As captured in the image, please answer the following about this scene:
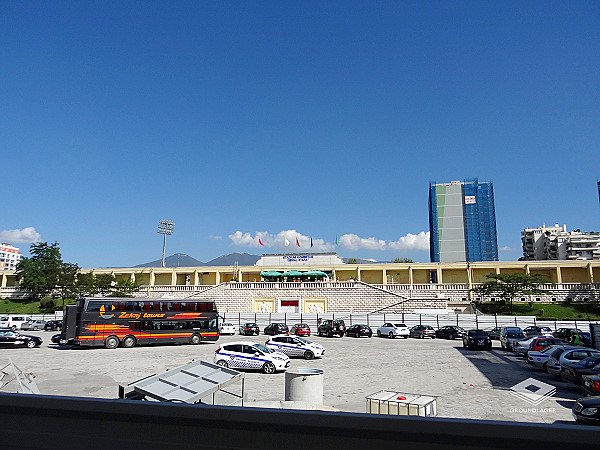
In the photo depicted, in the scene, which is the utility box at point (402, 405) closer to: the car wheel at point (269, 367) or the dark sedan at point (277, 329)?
the car wheel at point (269, 367)

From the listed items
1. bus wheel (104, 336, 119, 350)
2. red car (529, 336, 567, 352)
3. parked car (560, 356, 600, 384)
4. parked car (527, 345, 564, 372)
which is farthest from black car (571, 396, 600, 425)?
bus wheel (104, 336, 119, 350)

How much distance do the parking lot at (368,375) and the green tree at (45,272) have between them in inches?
1586

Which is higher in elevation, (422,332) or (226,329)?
(226,329)

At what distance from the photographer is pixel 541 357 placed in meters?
20.4

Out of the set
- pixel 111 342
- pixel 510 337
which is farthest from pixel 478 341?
pixel 111 342

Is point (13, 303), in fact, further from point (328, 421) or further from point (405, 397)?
point (328, 421)

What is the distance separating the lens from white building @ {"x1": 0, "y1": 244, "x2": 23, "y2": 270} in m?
161

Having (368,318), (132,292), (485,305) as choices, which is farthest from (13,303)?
(485,305)

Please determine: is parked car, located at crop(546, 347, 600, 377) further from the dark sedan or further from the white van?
the white van

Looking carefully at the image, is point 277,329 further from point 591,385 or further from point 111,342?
point 591,385

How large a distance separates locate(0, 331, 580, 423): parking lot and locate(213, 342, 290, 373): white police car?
0.47 meters

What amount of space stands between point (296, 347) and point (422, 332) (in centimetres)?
1901

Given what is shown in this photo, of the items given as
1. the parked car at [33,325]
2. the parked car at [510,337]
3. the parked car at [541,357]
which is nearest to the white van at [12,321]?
the parked car at [33,325]

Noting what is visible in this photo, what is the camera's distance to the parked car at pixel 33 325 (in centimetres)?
4566
